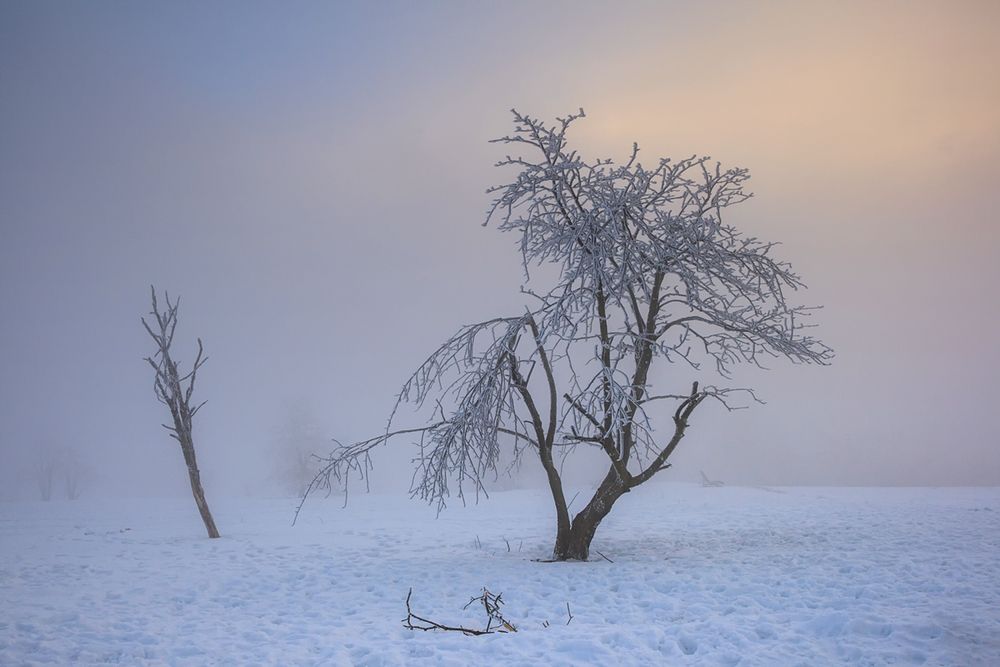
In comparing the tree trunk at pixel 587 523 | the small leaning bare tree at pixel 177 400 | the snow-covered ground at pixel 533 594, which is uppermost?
the small leaning bare tree at pixel 177 400

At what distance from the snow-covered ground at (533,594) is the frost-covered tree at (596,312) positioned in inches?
65.0

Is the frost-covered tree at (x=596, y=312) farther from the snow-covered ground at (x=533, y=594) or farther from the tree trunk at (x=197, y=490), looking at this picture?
the tree trunk at (x=197, y=490)

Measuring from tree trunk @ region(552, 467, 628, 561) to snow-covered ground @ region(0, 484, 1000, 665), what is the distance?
43 centimetres

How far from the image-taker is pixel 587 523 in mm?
9711

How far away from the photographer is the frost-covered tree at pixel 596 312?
8305mm

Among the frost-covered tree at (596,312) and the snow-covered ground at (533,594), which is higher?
the frost-covered tree at (596,312)

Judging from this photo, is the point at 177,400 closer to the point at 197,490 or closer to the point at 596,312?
the point at 197,490

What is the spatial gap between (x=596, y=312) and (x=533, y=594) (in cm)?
437

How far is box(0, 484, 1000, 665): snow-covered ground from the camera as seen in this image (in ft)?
17.2

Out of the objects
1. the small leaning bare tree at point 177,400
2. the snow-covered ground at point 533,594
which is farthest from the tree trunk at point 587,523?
the small leaning bare tree at point 177,400

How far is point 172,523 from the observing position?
57.8ft

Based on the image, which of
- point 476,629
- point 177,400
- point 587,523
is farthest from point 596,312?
point 177,400

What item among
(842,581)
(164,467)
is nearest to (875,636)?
(842,581)

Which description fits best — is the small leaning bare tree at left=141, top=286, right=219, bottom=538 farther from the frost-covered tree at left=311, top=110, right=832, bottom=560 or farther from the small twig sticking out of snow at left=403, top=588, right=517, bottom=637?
the small twig sticking out of snow at left=403, top=588, right=517, bottom=637
